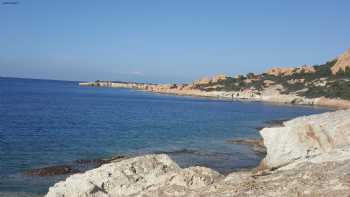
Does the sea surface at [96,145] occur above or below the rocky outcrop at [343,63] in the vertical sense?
below

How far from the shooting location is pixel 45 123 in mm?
55531

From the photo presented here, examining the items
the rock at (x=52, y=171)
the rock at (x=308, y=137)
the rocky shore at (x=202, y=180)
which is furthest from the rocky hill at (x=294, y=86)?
the rocky shore at (x=202, y=180)

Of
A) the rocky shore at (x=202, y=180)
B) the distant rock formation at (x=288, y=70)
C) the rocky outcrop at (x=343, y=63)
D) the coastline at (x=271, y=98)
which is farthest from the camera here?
the distant rock formation at (x=288, y=70)

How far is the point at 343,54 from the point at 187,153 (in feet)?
485

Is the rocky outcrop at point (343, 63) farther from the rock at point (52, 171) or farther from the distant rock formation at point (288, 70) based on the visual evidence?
the rock at point (52, 171)

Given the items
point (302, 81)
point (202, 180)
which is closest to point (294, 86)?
point (302, 81)

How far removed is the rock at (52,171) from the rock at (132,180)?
1339cm

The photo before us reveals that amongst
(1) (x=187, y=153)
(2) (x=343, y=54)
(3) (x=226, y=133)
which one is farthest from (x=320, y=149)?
(2) (x=343, y=54)

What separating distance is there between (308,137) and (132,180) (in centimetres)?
1205

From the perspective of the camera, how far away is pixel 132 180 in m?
13.2

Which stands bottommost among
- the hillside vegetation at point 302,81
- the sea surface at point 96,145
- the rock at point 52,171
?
the sea surface at point 96,145

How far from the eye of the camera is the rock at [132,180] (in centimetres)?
1252

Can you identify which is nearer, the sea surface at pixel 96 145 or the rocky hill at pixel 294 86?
the sea surface at pixel 96 145

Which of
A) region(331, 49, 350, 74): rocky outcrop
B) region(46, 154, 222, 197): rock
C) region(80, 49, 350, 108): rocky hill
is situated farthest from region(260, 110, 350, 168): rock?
region(331, 49, 350, 74): rocky outcrop
